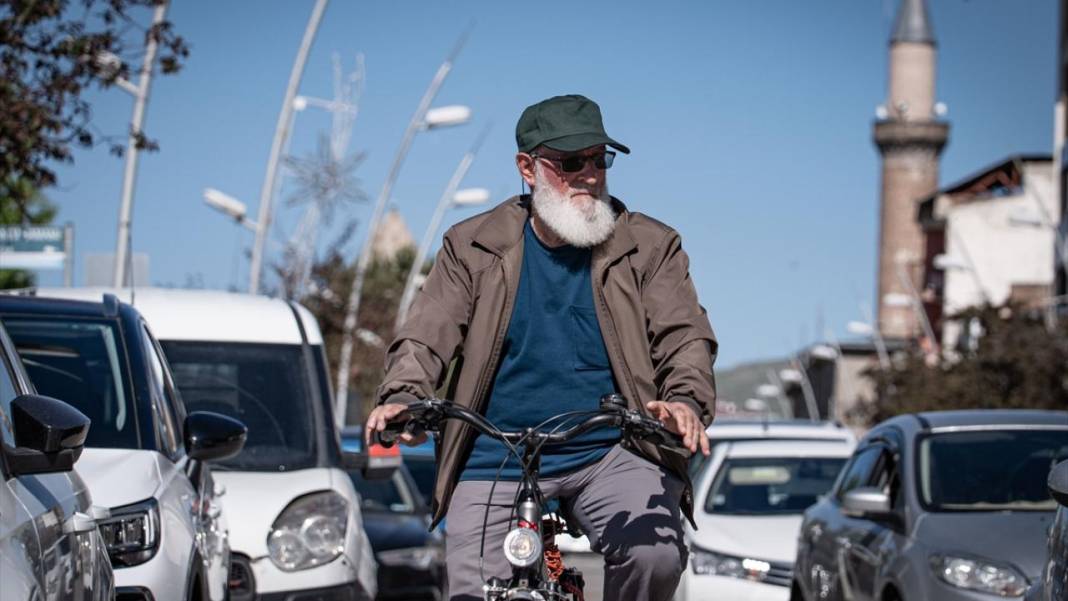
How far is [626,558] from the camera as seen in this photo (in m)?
5.64

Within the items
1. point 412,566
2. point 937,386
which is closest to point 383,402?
point 412,566

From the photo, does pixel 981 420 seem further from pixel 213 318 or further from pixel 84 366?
pixel 84 366

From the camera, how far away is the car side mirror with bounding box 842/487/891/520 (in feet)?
34.2

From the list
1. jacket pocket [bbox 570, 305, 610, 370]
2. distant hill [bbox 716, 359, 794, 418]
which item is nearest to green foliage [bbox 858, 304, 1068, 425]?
jacket pocket [bbox 570, 305, 610, 370]

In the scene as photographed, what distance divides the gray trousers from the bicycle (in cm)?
13

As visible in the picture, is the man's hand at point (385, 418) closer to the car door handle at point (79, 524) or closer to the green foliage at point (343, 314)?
the car door handle at point (79, 524)

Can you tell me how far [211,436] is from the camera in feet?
25.6

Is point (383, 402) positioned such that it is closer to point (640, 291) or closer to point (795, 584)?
point (640, 291)

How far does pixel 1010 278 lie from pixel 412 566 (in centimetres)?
7239

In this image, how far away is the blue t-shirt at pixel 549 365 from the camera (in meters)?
5.95

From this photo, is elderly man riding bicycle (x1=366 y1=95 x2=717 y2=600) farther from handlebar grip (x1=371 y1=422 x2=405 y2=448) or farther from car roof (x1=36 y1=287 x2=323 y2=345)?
car roof (x1=36 y1=287 x2=323 y2=345)

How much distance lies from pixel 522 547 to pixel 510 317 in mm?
1038

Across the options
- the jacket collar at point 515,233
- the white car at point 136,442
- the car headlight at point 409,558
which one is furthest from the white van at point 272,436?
the car headlight at point 409,558

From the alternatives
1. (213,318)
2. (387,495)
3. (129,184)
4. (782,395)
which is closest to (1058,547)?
(213,318)
